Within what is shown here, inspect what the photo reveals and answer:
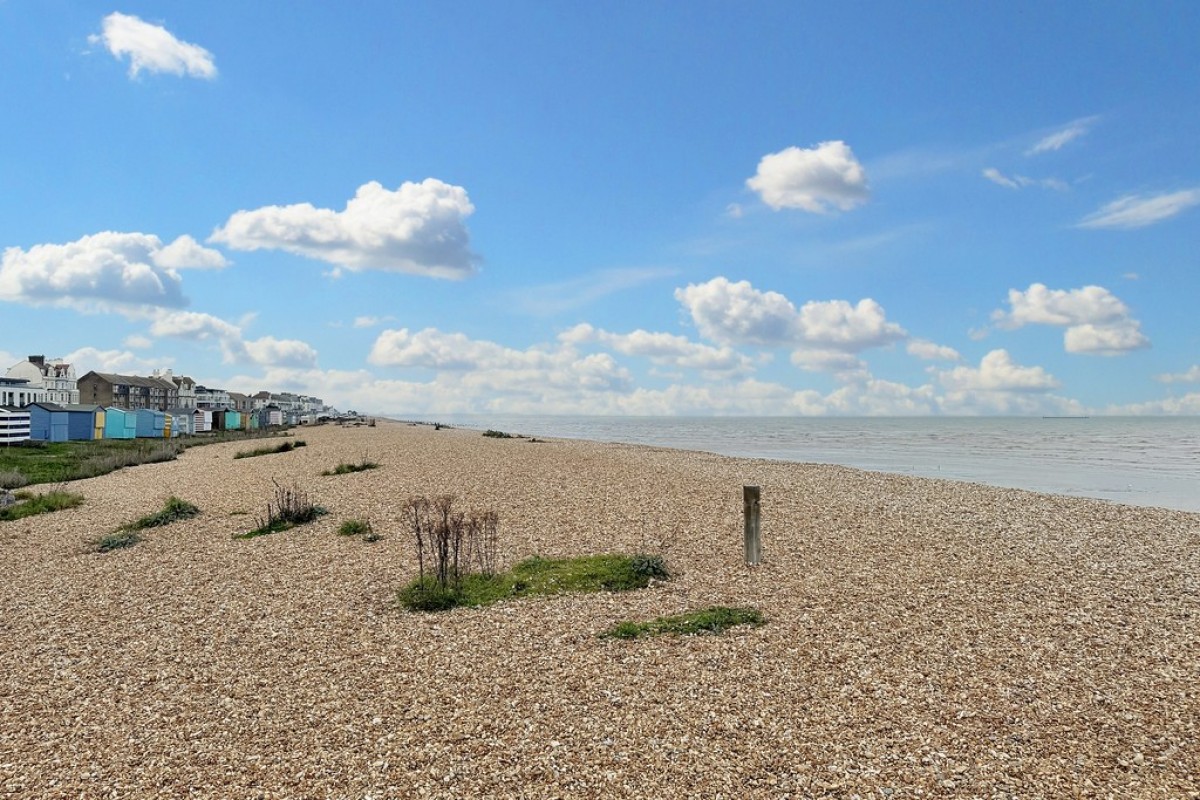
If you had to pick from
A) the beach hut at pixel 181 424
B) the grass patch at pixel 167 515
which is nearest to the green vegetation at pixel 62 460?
the grass patch at pixel 167 515

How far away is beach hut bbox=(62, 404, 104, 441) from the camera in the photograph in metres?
52.9

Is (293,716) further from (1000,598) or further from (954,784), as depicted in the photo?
(1000,598)

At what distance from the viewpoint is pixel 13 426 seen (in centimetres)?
4566

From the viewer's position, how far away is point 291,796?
5367mm

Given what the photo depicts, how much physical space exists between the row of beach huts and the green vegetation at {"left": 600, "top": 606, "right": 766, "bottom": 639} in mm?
51193

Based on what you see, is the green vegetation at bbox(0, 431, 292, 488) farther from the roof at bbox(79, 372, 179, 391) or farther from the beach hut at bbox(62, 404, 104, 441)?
the roof at bbox(79, 372, 179, 391)

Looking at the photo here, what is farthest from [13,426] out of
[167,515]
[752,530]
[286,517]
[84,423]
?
[752,530]

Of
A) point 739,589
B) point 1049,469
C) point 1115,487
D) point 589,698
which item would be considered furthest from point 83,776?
point 1049,469

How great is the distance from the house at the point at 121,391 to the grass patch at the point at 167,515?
3883 inches

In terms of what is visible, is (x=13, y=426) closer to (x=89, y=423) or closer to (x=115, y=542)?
(x=89, y=423)

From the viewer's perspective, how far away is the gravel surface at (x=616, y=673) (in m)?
5.65

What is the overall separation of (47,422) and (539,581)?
5490 cm

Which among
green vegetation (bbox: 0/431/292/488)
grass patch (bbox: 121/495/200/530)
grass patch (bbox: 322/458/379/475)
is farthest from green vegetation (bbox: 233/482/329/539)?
green vegetation (bbox: 0/431/292/488)

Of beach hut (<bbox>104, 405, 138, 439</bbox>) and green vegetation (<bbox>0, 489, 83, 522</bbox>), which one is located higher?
beach hut (<bbox>104, 405, 138, 439</bbox>)
